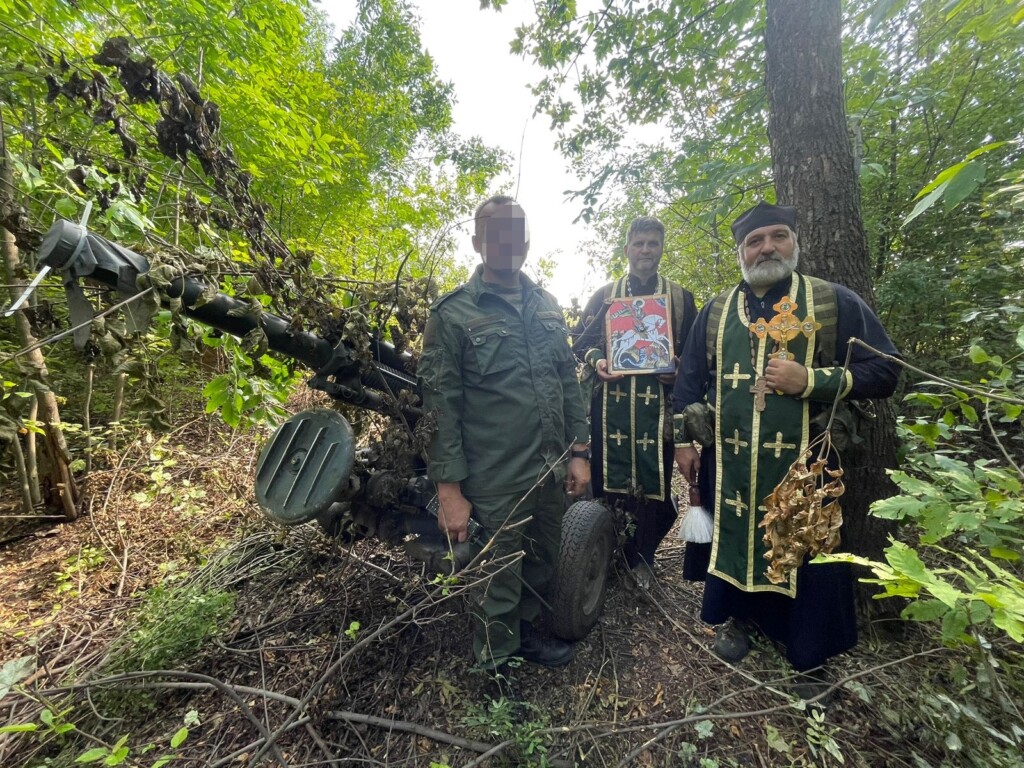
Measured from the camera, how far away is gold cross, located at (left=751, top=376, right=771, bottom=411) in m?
1.94

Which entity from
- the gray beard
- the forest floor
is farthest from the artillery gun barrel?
the gray beard

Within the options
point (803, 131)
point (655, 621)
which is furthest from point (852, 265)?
point (655, 621)

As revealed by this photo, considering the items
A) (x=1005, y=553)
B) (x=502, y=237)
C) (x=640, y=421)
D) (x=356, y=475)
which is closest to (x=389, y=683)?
(x=356, y=475)

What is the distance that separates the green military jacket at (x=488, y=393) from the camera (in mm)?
1929

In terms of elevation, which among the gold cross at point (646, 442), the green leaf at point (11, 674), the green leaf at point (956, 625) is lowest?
the green leaf at point (11, 674)

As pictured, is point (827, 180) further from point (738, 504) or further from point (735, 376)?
point (738, 504)

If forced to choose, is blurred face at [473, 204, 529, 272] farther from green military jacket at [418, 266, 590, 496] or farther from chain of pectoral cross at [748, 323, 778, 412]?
chain of pectoral cross at [748, 323, 778, 412]

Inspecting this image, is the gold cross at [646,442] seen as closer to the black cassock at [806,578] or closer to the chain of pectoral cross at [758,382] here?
the black cassock at [806,578]

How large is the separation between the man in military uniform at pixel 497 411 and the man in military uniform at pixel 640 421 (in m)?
0.68

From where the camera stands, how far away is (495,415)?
2.02 m

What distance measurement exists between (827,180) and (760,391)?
1.29 m

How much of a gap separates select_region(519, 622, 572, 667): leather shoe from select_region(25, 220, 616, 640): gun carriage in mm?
89

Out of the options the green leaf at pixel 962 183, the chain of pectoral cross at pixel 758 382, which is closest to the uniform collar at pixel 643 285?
the chain of pectoral cross at pixel 758 382

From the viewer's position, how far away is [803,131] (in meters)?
2.27
